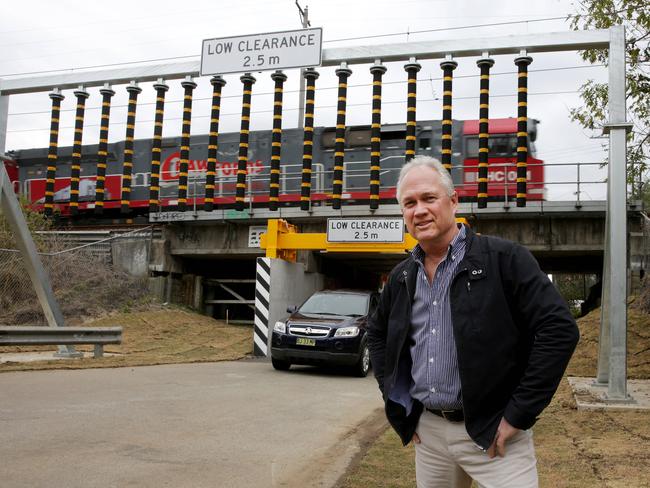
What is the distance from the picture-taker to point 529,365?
253cm

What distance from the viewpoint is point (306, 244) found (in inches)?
659

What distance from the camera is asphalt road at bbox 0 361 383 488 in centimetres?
525

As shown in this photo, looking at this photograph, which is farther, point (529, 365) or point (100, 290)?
point (100, 290)

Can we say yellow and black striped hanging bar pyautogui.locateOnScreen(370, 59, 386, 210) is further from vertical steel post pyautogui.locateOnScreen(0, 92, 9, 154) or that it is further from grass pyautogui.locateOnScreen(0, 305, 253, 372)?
vertical steel post pyautogui.locateOnScreen(0, 92, 9, 154)

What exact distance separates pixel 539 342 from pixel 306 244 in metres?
14.3

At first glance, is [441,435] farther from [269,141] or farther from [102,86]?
[269,141]

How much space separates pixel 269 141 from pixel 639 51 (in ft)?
47.5

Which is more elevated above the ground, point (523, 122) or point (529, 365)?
point (523, 122)

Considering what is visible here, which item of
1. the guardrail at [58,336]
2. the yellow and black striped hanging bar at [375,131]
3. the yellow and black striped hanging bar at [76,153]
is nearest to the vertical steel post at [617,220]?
the yellow and black striped hanging bar at [375,131]

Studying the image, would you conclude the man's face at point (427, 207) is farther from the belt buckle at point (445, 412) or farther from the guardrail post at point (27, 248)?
the guardrail post at point (27, 248)

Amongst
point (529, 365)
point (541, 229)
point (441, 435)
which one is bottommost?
point (441, 435)

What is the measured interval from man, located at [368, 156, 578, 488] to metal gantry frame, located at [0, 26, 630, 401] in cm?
701

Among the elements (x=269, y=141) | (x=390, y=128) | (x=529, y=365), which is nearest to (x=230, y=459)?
(x=529, y=365)

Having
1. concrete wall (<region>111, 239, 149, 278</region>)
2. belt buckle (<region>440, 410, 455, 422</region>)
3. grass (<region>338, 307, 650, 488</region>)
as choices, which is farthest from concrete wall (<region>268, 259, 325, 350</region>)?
belt buckle (<region>440, 410, 455, 422</region>)
